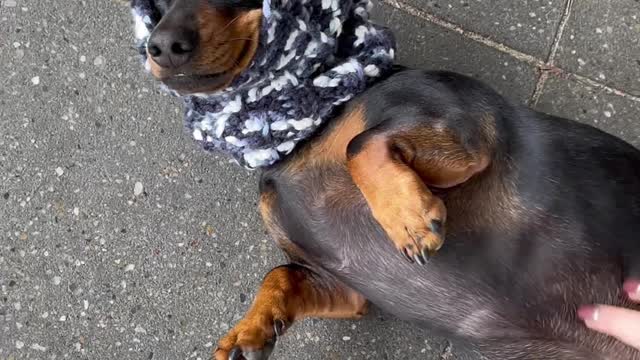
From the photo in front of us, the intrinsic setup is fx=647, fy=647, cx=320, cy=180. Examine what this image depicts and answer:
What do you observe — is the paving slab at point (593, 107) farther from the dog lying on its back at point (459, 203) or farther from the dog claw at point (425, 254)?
the dog claw at point (425, 254)

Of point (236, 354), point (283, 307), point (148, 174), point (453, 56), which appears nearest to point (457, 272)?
point (283, 307)

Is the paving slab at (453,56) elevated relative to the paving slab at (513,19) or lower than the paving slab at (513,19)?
lower

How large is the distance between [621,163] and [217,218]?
1539 millimetres

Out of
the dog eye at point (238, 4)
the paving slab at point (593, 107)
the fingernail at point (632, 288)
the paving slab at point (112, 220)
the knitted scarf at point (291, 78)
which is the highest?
the dog eye at point (238, 4)

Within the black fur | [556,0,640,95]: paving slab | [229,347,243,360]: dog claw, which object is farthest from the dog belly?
[556,0,640,95]: paving slab

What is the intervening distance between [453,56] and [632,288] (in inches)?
46.4

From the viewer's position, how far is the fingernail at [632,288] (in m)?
1.84

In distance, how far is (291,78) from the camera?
72.4 inches

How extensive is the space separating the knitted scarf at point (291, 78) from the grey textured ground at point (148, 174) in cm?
75

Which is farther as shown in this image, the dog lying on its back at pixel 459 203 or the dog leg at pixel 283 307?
the dog leg at pixel 283 307

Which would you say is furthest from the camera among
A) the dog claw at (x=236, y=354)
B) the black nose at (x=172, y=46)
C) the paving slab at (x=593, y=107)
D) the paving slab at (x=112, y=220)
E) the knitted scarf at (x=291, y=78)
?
the paving slab at (x=112, y=220)

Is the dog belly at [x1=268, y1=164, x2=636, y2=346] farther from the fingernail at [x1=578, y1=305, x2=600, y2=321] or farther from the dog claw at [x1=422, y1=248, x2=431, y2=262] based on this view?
the dog claw at [x1=422, y1=248, x2=431, y2=262]

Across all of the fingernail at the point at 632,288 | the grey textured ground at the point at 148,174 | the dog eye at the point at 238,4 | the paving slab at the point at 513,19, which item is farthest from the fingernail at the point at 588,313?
the dog eye at the point at 238,4

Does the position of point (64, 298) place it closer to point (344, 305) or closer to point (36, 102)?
point (36, 102)
